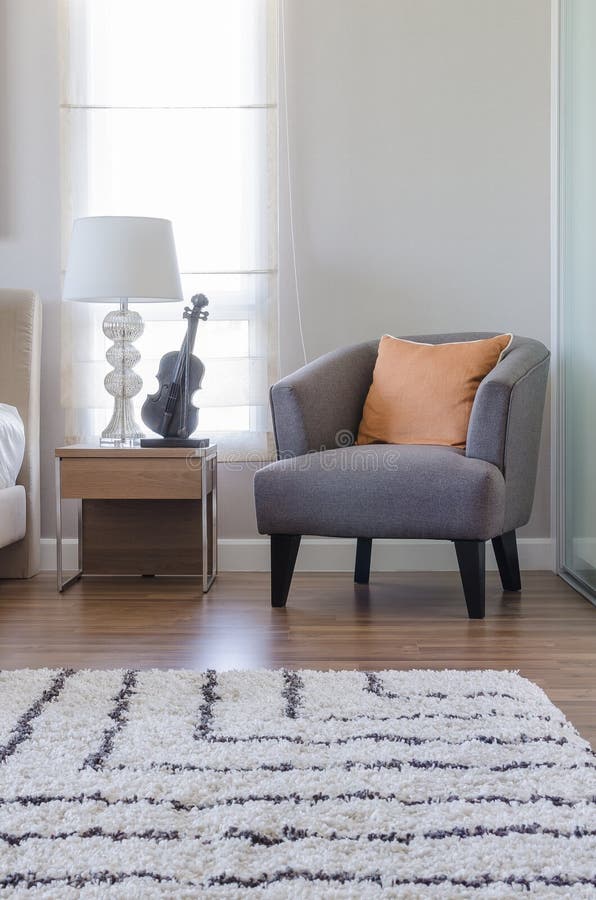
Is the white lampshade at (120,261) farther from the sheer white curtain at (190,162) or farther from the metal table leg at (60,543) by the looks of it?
the metal table leg at (60,543)

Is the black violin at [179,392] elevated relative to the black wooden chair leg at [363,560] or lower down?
elevated

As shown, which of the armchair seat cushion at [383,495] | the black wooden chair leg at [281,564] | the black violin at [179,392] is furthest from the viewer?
the black violin at [179,392]

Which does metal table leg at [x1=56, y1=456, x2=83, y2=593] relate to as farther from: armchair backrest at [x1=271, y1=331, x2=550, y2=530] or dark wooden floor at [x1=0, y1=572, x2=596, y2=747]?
armchair backrest at [x1=271, y1=331, x2=550, y2=530]

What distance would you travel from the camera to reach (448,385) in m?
2.87

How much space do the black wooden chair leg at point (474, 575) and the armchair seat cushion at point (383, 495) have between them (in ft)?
0.18

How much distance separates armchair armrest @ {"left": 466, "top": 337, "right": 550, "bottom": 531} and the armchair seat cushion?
73 millimetres

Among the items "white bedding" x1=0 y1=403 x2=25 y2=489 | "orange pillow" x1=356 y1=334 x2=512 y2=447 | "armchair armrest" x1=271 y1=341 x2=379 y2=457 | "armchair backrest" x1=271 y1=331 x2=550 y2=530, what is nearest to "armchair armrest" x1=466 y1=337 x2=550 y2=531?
"armchair backrest" x1=271 y1=331 x2=550 y2=530

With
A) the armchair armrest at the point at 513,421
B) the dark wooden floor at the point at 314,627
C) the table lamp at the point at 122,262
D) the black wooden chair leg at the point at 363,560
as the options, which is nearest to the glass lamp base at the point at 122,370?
the table lamp at the point at 122,262

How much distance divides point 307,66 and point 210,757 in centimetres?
270

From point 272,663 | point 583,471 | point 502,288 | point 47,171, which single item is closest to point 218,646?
point 272,663

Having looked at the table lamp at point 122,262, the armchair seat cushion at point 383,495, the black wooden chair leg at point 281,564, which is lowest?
the black wooden chair leg at point 281,564

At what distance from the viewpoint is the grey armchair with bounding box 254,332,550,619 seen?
249 cm

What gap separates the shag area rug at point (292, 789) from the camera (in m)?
1.04

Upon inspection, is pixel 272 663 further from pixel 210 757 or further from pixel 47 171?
pixel 47 171
